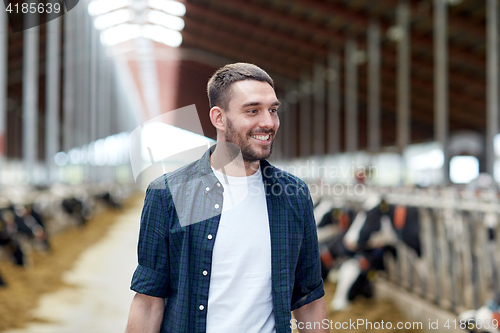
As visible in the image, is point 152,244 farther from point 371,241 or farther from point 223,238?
point 371,241

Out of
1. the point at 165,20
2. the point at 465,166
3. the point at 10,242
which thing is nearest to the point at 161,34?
the point at 165,20

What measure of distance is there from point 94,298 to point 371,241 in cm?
228

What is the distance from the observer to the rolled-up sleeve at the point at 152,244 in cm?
117

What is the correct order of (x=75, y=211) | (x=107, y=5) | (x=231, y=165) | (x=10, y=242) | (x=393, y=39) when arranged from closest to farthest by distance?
1. (x=231, y=165)
2. (x=107, y=5)
3. (x=10, y=242)
4. (x=75, y=211)
5. (x=393, y=39)

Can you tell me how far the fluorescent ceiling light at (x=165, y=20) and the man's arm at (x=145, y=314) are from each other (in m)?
0.68

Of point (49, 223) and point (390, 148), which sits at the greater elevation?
point (390, 148)

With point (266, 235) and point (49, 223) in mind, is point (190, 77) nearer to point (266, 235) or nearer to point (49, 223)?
point (266, 235)

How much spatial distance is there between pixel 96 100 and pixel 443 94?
8.69 m

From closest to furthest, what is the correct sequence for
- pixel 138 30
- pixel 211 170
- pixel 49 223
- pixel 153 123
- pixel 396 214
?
1. pixel 153 123
2. pixel 211 170
3. pixel 138 30
4. pixel 396 214
5. pixel 49 223

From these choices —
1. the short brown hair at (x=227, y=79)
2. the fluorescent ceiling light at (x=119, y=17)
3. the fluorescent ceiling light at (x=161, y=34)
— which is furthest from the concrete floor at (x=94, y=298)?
the short brown hair at (x=227, y=79)

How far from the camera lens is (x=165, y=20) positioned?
1.34m

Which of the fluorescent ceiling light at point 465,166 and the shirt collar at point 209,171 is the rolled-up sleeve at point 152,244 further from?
the fluorescent ceiling light at point 465,166

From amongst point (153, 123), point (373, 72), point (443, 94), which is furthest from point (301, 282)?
point (373, 72)

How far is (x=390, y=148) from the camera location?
97.5 ft
